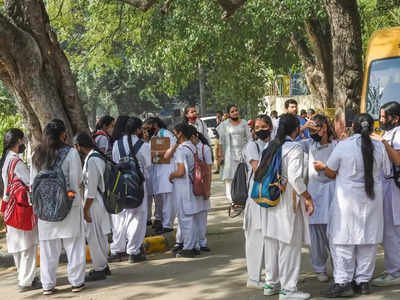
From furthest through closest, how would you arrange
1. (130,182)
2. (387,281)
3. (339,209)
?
(130,182)
(387,281)
(339,209)

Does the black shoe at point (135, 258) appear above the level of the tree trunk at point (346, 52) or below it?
below

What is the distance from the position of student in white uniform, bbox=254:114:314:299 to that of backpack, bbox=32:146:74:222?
6.61ft

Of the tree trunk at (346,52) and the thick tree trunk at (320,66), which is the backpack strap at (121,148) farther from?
the thick tree trunk at (320,66)

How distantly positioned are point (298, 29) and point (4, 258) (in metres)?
11.2

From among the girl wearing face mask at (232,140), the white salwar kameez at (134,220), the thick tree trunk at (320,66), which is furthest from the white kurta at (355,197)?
the thick tree trunk at (320,66)

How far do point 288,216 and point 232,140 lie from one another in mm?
5770

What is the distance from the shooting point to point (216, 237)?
32.4 feet

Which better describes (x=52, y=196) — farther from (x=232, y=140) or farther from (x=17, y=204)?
(x=232, y=140)

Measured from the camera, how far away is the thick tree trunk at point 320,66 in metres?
17.2

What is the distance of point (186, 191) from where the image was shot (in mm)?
8508

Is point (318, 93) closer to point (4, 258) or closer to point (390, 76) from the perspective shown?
point (390, 76)

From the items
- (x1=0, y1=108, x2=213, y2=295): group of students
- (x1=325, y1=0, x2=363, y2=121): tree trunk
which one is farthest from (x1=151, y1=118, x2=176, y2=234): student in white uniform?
(x1=325, y1=0, x2=363, y2=121): tree trunk

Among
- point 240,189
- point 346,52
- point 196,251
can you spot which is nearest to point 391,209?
point 240,189

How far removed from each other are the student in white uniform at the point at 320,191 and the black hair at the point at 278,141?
0.55 metres
